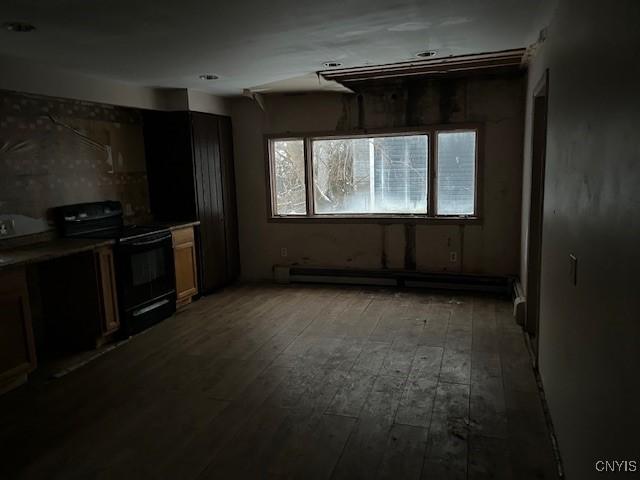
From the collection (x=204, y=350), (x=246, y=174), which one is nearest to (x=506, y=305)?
(x=204, y=350)

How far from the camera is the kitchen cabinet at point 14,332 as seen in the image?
308 cm

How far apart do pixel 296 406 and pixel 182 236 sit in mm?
2699

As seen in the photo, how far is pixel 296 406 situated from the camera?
9.37 feet

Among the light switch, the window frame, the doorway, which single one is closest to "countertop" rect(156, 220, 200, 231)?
the window frame

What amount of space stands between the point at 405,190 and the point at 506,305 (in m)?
1.68

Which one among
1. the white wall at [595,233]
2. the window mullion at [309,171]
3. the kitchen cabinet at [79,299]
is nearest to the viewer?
the white wall at [595,233]

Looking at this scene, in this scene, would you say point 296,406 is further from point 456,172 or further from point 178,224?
point 456,172

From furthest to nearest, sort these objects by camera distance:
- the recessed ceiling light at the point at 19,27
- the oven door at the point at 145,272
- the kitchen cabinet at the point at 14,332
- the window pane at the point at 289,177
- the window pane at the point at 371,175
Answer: the window pane at the point at 289,177, the window pane at the point at 371,175, the oven door at the point at 145,272, the kitchen cabinet at the point at 14,332, the recessed ceiling light at the point at 19,27

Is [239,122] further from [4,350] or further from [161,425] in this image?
[161,425]

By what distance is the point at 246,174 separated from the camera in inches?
237

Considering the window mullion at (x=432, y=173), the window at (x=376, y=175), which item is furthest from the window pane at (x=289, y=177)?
the window mullion at (x=432, y=173)

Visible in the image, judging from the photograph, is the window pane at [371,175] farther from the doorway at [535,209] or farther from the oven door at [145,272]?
the oven door at [145,272]

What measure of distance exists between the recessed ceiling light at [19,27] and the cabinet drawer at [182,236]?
7.66 feet

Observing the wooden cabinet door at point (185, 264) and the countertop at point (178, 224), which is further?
the wooden cabinet door at point (185, 264)
